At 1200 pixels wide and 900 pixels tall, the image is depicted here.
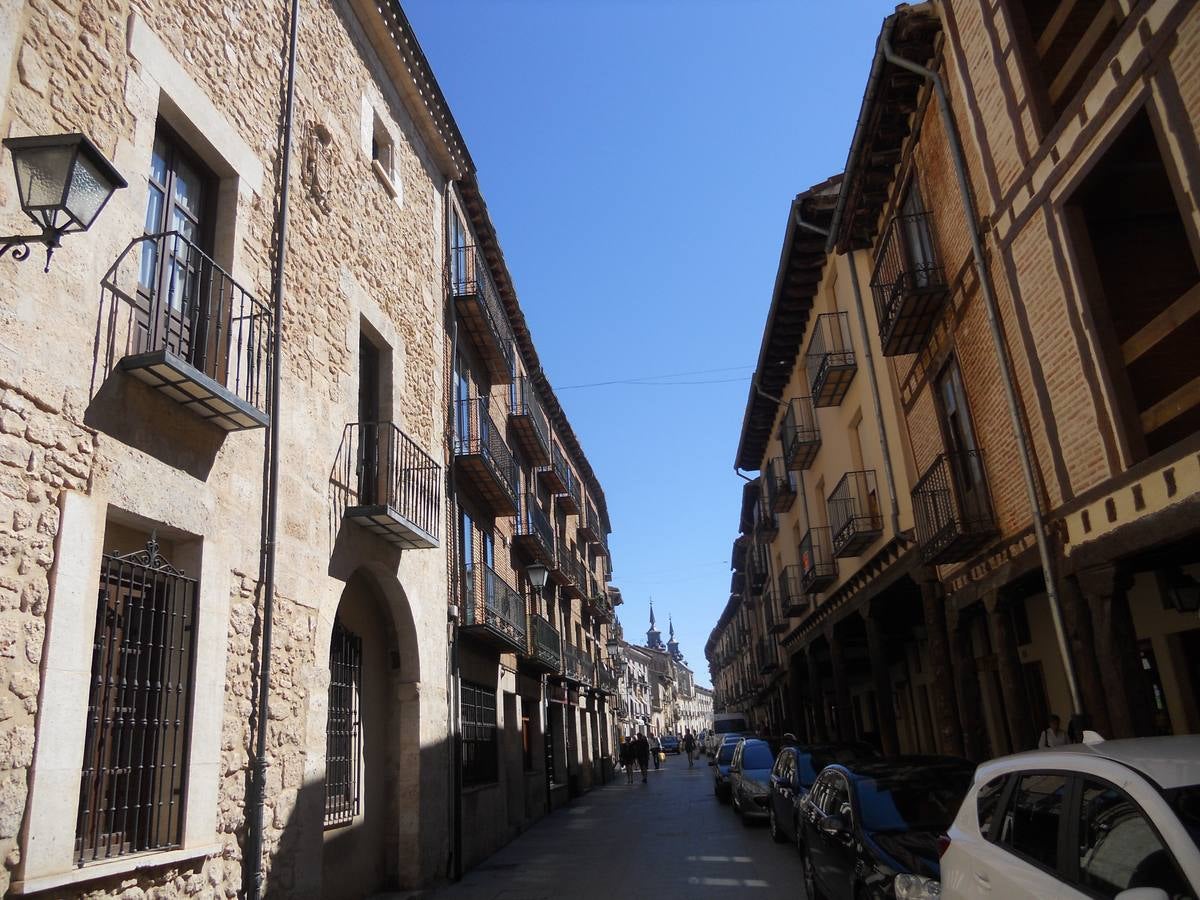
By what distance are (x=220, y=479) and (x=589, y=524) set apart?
3121 cm

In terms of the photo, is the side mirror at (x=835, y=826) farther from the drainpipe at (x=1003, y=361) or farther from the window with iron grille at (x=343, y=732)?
the window with iron grille at (x=343, y=732)

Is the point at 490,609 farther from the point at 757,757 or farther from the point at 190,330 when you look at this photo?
the point at 190,330

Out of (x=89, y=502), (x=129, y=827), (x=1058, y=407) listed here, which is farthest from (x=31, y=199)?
(x=1058, y=407)

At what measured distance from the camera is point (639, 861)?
12.8 m

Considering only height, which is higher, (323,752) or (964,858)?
(323,752)

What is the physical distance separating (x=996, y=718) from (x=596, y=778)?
21.1 m

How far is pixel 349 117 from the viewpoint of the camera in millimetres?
11195

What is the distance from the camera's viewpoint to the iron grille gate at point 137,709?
5711mm

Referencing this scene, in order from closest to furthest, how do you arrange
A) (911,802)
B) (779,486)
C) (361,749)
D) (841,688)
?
(911,802) → (361,749) → (841,688) → (779,486)

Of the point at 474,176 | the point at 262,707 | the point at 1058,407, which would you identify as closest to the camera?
the point at 262,707

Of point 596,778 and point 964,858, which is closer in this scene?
point 964,858

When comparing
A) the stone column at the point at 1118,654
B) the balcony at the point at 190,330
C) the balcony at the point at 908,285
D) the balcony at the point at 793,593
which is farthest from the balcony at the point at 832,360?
the balcony at the point at 190,330

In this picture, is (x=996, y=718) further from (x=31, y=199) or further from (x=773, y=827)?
(x=31, y=199)

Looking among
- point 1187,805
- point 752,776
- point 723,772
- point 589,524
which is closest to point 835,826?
point 1187,805
